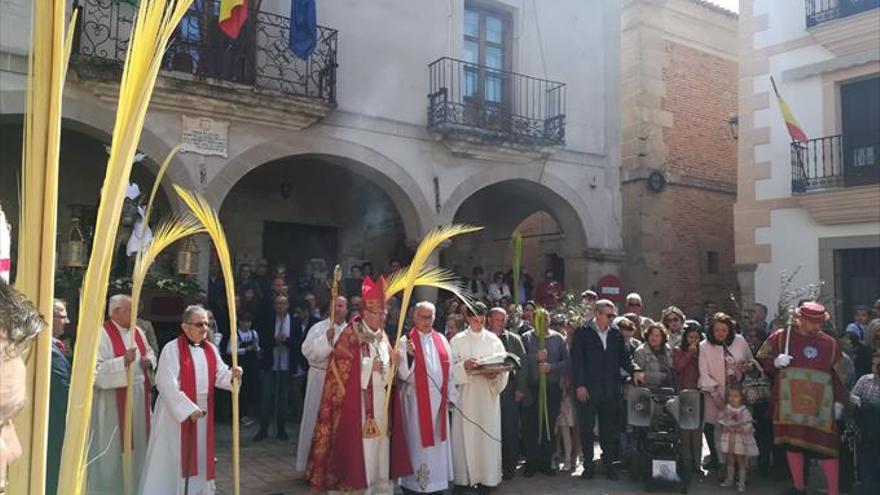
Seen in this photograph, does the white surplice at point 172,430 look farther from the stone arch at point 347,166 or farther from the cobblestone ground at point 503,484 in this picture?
the stone arch at point 347,166

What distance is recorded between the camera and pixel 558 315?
8.15 metres

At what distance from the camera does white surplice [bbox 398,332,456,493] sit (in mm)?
5836

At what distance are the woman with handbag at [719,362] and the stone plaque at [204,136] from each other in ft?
21.8

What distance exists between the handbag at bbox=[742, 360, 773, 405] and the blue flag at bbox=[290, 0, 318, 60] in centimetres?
683

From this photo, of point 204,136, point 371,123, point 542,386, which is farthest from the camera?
point 371,123

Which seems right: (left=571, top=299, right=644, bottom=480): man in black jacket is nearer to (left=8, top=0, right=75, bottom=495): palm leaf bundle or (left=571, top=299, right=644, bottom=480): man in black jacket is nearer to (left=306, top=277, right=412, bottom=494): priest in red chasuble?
(left=306, top=277, right=412, bottom=494): priest in red chasuble

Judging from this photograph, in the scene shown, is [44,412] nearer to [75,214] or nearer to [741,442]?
[741,442]

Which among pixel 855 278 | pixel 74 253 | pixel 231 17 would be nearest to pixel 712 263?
pixel 855 278

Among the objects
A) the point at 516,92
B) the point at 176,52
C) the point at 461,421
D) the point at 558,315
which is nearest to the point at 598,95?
the point at 516,92

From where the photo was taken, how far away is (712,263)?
14766mm

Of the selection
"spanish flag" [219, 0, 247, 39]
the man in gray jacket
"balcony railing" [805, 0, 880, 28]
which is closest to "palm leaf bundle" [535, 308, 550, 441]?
the man in gray jacket

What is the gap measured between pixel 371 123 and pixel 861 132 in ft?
25.4

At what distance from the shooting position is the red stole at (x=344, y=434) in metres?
5.31

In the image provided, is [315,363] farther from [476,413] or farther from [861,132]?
[861,132]
